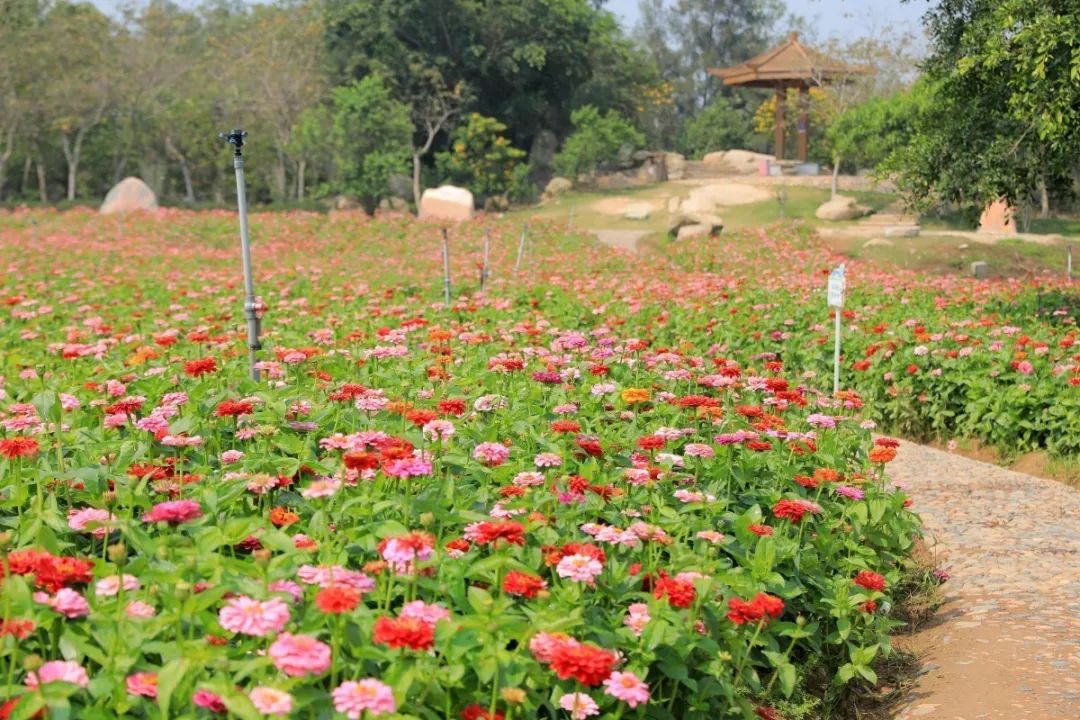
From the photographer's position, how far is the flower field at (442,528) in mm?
2369

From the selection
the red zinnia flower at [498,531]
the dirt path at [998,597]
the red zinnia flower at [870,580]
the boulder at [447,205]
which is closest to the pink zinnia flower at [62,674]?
the red zinnia flower at [498,531]

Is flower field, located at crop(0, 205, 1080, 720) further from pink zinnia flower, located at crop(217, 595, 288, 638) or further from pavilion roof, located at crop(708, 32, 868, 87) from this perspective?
pavilion roof, located at crop(708, 32, 868, 87)

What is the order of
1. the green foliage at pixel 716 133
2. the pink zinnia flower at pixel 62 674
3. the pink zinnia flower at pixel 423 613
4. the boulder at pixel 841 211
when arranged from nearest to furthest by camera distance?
the pink zinnia flower at pixel 62 674
the pink zinnia flower at pixel 423 613
the boulder at pixel 841 211
the green foliage at pixel 716 133

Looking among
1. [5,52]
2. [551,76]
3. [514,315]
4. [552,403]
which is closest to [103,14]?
[5,52]

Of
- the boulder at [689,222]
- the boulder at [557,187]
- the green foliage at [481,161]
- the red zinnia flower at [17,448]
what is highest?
the green foliage at [481,161]

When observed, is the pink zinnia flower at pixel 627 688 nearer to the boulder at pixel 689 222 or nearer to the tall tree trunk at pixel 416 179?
the boulder at pixel 689 222

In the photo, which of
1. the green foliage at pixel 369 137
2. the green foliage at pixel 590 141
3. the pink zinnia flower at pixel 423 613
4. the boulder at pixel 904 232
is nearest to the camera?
the pink zinnia flower at pixel 423 613

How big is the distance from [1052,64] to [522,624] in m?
8.67

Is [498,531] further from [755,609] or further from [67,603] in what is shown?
[67,603]

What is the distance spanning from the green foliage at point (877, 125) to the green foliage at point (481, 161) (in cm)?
1069

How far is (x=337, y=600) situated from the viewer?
2189 mm

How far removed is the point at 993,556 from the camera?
559cm

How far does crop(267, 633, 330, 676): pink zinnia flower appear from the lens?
6.64 ft

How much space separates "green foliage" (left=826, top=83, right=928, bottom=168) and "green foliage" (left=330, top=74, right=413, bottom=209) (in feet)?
42.1
